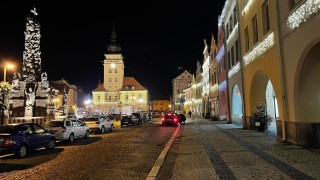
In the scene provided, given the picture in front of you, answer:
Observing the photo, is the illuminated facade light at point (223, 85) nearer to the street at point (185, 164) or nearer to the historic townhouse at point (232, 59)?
the historic townhouse at point (232, 59)

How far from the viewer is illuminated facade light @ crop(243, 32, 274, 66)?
672 inches

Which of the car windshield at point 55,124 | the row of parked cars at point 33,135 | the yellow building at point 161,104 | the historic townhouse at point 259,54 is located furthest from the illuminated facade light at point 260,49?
the yellow building at point 161,104

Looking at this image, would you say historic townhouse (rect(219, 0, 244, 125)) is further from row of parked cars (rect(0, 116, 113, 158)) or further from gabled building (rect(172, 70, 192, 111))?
gabled building (rect(172, 70, 192, 111))

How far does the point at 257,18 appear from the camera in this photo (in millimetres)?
19922

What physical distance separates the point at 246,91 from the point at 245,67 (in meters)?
1.88

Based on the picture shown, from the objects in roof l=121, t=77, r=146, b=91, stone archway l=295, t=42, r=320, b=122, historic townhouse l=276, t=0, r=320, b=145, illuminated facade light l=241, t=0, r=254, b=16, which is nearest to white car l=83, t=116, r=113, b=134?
illuminated facade light l=241, t=0, r=254, b=16

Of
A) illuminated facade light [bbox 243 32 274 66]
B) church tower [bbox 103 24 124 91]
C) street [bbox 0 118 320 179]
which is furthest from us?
church tower [bbox 103 24 124 91]

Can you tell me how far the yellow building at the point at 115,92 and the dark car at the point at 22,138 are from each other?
8683 cm

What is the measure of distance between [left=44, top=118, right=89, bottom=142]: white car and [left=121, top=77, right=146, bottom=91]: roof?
8623 cm

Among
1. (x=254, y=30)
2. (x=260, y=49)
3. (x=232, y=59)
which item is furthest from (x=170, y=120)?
(x=260, y=49)

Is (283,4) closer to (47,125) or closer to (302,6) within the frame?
(302,6)

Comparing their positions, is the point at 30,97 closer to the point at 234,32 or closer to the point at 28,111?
the point at 28,111

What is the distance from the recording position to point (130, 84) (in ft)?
364

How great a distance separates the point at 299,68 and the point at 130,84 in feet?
324
